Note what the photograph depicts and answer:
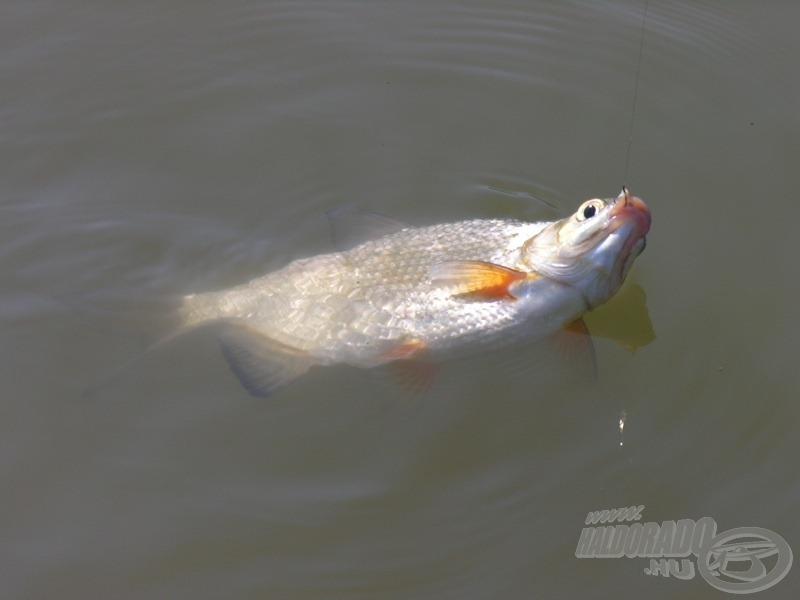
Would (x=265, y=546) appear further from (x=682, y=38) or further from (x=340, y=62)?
(x=682, y=38)

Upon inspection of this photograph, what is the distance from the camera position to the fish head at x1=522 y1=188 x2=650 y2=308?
3.72m

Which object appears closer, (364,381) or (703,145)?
(364,381)

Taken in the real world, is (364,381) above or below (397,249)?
below

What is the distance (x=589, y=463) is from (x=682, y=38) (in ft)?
12.0

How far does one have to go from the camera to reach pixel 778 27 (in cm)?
624

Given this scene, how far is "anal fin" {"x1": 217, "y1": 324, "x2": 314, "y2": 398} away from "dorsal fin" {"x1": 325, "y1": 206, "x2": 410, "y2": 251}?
670mm

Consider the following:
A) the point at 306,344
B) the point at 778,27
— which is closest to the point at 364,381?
the point at 306,344

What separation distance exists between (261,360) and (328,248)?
3.42 feet

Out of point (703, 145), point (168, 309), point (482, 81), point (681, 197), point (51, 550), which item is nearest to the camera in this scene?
point (51, 550)

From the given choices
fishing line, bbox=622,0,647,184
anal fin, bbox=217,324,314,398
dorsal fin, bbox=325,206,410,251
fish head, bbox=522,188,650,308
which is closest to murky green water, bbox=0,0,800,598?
fishing line, bbox=622,0,647,184

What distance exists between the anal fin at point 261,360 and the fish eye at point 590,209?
1339 millimetres

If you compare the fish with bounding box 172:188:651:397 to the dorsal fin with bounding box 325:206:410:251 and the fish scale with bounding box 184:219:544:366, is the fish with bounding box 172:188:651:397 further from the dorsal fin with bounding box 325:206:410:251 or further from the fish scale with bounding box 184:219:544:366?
the dorsal fin with bounding box 325:206:410:251

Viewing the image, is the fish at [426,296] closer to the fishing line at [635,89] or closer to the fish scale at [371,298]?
the fish scale at [371,298]

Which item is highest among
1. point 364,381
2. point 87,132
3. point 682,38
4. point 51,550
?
point 682,38
